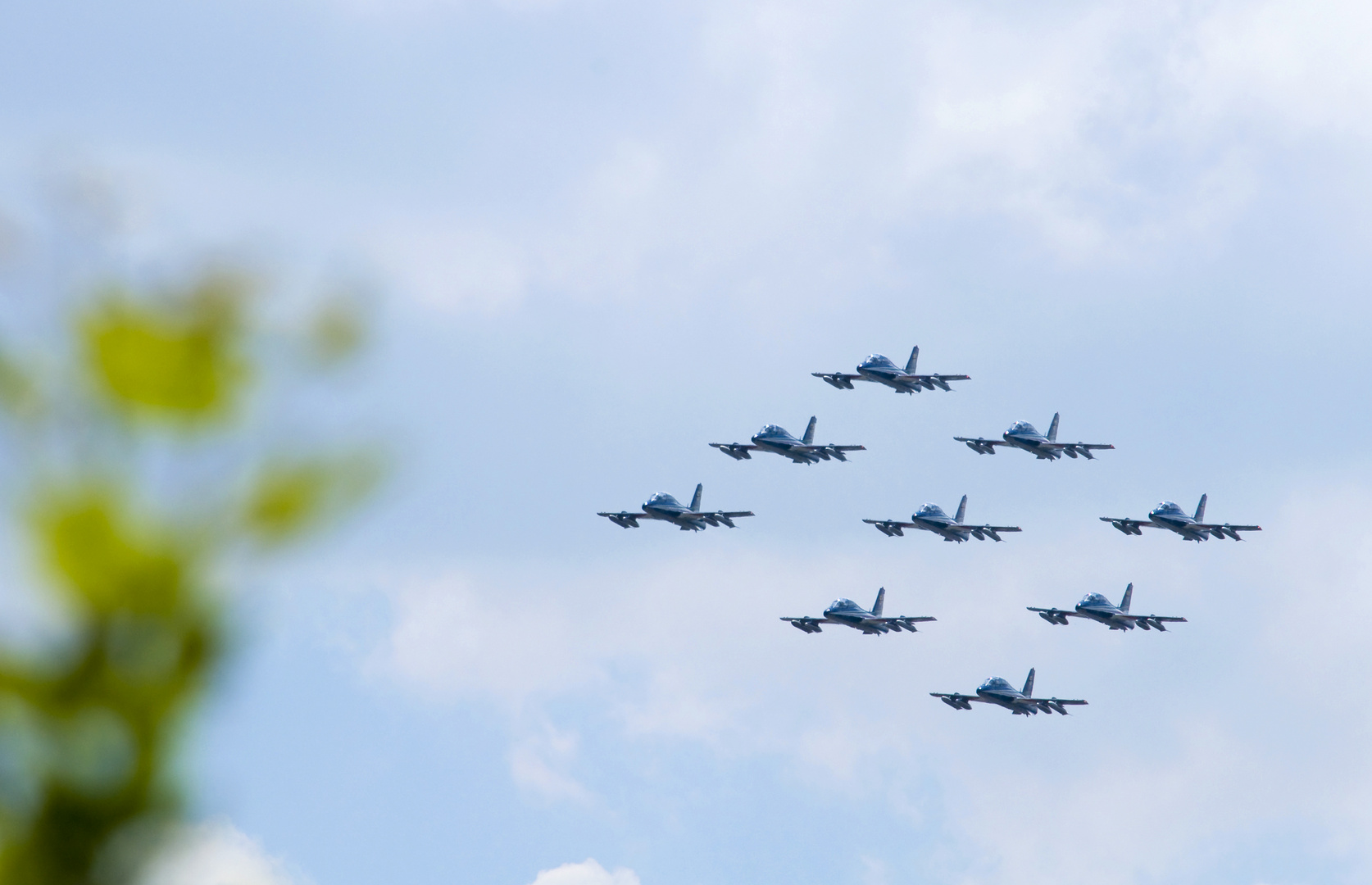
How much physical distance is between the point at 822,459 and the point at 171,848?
18932 centimetres

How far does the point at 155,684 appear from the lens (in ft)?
35.3

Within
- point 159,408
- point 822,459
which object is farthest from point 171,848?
point 822,459

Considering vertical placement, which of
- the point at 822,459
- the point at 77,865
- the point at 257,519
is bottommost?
the point at 77,865

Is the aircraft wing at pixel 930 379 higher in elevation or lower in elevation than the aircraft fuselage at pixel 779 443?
higher

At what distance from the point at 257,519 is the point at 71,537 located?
0.96 m

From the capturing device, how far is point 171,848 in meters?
10.8

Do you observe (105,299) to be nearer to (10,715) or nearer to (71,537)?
(71,537)

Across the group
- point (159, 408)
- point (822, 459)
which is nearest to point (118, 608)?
point (159, 408)

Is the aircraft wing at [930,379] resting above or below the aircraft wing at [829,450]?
above

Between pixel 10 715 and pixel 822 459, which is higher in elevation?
pixel 822 459

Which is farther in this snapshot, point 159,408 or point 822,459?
point 822,459

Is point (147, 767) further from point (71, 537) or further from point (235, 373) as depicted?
point (235, 373)

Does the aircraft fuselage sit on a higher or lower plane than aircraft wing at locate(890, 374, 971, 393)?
lower

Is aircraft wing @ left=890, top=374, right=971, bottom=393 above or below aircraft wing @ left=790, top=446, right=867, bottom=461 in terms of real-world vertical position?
above
